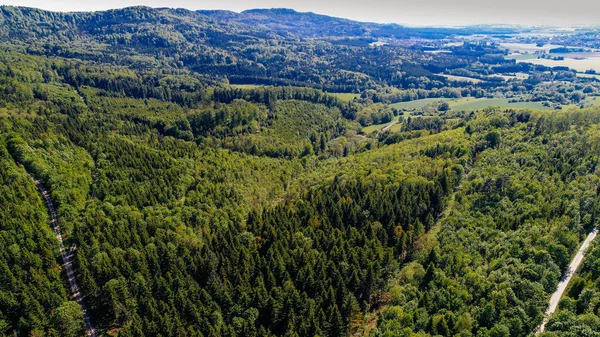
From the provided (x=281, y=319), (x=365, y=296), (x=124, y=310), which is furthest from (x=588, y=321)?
(x=124, y=310)

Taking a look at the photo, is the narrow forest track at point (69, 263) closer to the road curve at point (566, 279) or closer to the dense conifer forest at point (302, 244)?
the dense conifer forest at point (302, 244)

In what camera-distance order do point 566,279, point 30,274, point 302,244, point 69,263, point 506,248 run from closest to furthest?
point 566,279 < point 30,274 < point 506,248 < point 69,263 < point 302,244

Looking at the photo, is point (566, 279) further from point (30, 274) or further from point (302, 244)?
point (30, 274)

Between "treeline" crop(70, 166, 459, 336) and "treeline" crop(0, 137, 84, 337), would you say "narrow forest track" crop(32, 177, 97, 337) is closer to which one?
"treeline" crop(0, 137, 84, 337)

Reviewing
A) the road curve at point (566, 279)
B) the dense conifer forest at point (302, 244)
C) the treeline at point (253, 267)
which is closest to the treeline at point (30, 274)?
the dense conifer forest at point (302, 244)

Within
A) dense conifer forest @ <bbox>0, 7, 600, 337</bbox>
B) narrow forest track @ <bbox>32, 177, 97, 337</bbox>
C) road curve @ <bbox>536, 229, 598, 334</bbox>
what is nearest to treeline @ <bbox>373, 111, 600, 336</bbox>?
dense conifer forest @ <bbox>0, 7, 600, 337</bbox>

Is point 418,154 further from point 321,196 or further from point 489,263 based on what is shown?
point 489,263

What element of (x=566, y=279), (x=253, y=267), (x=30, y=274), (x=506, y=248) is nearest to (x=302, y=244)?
(x=253, y=267)
